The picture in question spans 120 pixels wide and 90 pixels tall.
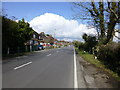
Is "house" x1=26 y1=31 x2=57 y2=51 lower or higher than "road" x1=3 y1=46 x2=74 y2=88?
higher

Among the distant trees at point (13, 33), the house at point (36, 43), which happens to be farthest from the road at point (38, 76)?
the house at point (36, 43)

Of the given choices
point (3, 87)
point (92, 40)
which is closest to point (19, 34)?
point (92, 40)

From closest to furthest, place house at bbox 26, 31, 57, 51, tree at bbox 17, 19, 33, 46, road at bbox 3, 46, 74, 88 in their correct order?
road at bbox 3, 46, 74, 88 < tree at bbox 17, 19, 33, 46 < house at bbox 26, 31, 57, 51

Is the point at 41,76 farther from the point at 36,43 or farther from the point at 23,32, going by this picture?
the point at 36,43

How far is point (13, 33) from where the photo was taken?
24547 mm

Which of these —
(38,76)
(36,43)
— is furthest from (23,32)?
(36,43)

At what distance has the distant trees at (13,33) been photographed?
21.4m

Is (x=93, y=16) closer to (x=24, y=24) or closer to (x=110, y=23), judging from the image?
(x=110, y=23)

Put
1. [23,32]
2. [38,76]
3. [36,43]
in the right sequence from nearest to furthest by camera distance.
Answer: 1. [38,76]
2. [23,32]
3. [36,43]

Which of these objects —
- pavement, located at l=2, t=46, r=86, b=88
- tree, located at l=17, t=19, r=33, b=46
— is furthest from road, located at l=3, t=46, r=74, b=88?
tree, located at l=17, t=19, r=33, b=46

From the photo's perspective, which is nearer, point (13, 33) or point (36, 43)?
point (13, 33)

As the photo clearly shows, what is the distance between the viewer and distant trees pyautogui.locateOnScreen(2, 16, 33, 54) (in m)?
21.4

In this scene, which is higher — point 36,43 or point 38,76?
point 36,43

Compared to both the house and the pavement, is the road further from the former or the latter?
the house
